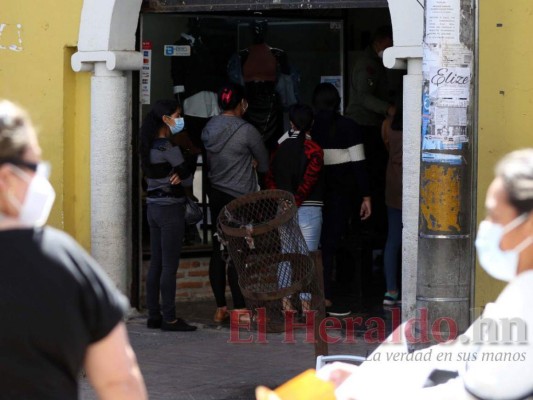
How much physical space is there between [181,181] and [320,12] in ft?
9.80

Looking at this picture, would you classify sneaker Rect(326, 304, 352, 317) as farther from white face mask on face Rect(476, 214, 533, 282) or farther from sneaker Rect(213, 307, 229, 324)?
white face mask on face Rect(476, 214, 533, 282)

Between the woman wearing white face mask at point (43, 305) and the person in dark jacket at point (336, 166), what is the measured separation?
6.30 meters

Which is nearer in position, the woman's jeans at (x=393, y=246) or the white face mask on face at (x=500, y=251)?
the white face mask on face at (x=500, y=251)

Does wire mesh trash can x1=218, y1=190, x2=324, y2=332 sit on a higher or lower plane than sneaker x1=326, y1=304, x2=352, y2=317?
higher

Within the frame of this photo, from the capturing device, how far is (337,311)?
9789 millimetres

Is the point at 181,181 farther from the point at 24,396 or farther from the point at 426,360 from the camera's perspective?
the point at 24,396

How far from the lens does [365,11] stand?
11734 millimetres

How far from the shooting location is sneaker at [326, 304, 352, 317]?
9.63 meters

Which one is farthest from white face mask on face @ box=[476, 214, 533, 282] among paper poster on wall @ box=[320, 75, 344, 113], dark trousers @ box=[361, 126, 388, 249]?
paper poster on wall @ box=[320, 75, 344, 113]

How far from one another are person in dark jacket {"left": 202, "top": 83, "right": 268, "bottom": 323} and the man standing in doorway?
186 cm

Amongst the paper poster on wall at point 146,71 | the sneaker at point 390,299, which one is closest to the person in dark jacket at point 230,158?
the paper poster on wall at point 146,71

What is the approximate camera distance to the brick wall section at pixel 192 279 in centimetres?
1027

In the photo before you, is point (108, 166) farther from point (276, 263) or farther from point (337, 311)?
point (276, 263)

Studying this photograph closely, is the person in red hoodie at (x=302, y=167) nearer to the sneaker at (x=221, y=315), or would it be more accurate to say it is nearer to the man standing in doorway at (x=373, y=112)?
the sneaker at (x=221, y=315)
